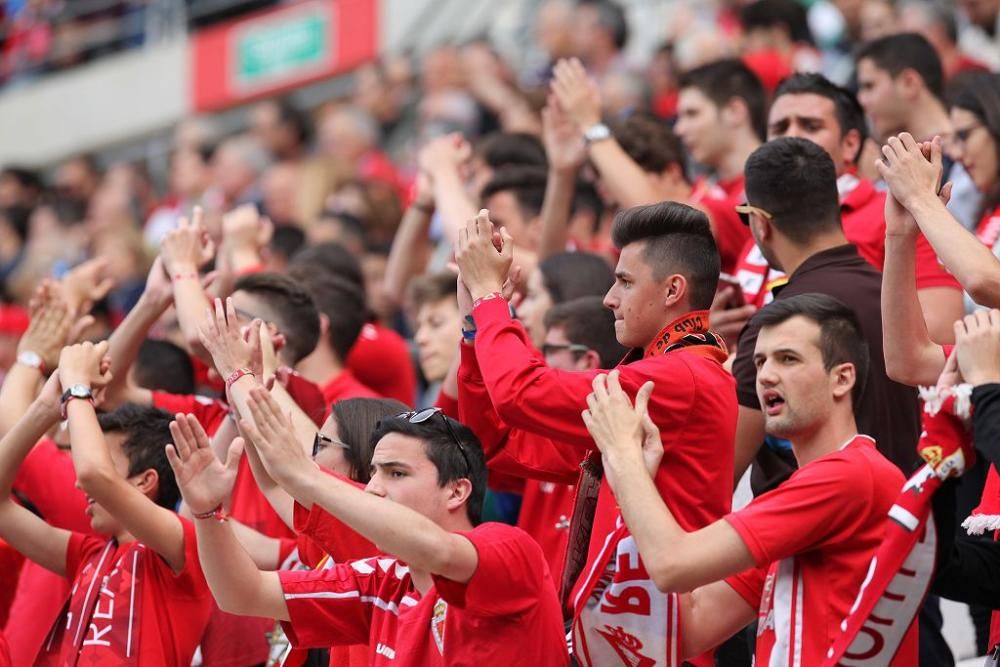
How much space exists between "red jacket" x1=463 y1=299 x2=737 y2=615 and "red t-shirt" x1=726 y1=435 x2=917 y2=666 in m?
0.31

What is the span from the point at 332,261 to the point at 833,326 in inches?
141

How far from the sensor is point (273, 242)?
9586mm

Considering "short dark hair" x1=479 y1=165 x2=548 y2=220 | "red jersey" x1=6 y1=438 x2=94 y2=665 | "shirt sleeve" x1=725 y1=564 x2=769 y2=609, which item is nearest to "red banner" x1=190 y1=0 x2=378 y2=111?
"short dark hair" x1=479 y1=165 x2=548 y2=220

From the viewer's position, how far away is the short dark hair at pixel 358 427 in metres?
5.31

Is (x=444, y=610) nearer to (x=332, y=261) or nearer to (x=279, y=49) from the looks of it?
(x=332, y=261)

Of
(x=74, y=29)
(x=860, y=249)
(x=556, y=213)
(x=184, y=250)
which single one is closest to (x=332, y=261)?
(x=556, y=213)

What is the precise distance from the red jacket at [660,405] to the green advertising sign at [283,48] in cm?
1183

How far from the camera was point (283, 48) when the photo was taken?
16391mm

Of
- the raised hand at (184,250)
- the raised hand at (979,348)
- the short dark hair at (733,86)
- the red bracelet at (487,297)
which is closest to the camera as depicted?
the raised hand at (979,348)

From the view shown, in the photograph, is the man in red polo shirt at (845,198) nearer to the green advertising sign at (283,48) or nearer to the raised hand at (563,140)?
the raised hand at (563,140)

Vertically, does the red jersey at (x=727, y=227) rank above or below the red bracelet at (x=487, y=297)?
above

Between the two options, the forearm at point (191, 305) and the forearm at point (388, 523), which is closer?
the forearm at point (388, 523)

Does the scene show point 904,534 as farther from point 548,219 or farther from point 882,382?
point 548,219

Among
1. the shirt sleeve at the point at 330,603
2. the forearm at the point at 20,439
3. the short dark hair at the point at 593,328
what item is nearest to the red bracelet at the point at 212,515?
the shirt sleeve at the point at 330,603
